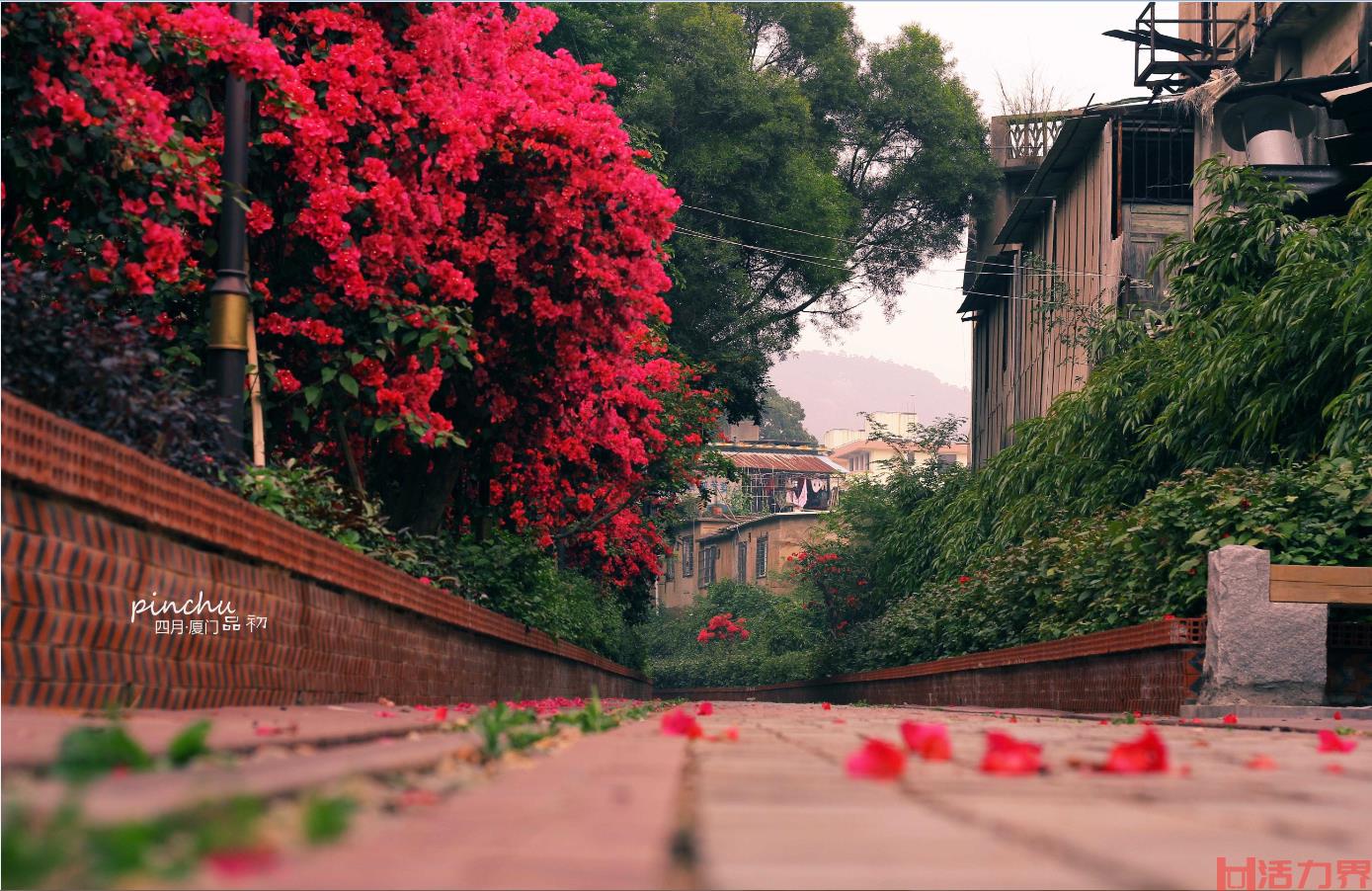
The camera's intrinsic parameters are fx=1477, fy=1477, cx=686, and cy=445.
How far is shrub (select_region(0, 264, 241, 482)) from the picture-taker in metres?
6.09

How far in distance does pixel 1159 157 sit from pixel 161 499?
2437 cm

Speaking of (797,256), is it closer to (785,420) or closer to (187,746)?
(187,746)

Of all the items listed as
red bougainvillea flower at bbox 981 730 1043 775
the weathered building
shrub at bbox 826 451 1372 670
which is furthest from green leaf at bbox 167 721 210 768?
the weathered building

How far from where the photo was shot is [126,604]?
5.23 m

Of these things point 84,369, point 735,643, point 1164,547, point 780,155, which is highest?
point 780,155

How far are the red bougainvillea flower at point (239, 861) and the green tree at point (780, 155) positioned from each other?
76.8 ft

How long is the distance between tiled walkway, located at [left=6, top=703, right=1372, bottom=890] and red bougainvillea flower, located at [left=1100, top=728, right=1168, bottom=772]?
0.14 feet

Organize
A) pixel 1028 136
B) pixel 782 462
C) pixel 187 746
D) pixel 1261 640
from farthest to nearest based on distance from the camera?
pixel 782 462, pixel 1028 136, pixel 1261 640, pixel 187 746

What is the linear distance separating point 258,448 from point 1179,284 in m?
12.2

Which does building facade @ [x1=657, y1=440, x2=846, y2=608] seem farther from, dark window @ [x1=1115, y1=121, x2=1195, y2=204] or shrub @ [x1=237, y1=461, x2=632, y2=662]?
shrub @ [x1=237, y1=461, x2=632, y2=662]

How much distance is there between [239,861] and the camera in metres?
1.71

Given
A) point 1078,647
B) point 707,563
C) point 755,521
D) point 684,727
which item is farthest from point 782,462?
point 684,727

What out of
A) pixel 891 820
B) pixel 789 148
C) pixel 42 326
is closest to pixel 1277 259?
pixel 42 326

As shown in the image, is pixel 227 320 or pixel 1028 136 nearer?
pixel 227 320
